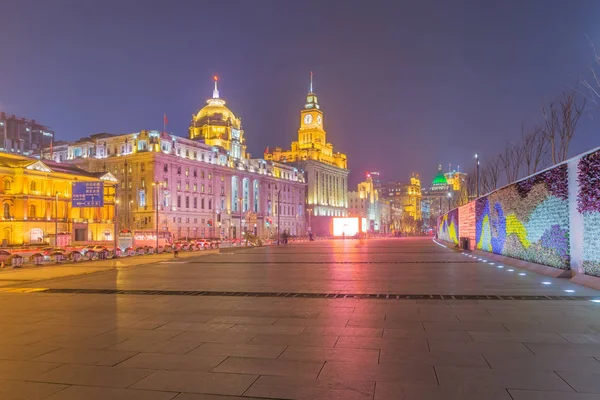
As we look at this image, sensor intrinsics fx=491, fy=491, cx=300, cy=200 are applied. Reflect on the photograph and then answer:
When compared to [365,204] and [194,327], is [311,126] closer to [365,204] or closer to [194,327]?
[365,204]

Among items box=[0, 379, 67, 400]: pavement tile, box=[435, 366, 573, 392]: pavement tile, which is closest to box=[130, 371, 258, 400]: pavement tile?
box=[0, 379, 67, 400]: pavement tile

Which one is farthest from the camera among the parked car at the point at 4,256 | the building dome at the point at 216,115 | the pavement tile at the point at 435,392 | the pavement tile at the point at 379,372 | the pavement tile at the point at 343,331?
the building dome at the point at 216,115

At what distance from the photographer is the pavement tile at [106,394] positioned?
18.7 feet

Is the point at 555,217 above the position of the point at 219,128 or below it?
below

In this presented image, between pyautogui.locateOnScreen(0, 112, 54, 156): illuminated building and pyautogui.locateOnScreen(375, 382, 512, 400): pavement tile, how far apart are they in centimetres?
16307

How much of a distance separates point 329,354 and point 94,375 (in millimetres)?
3344

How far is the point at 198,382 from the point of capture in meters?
6.23

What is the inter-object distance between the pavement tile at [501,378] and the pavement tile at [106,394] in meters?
3.43

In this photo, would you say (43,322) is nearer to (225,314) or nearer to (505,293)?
(225,314)

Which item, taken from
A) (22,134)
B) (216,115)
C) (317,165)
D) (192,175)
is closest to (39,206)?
(192,175)

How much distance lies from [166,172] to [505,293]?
86673 mm

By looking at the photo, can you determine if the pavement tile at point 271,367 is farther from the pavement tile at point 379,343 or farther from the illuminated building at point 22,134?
the illuminated building at point 22,134

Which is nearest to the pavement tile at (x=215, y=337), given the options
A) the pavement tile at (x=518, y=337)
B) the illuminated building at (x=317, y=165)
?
the pavement tile at (x=518, y=337)

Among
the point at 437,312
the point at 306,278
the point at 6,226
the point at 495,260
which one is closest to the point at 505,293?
the point at 437,312
